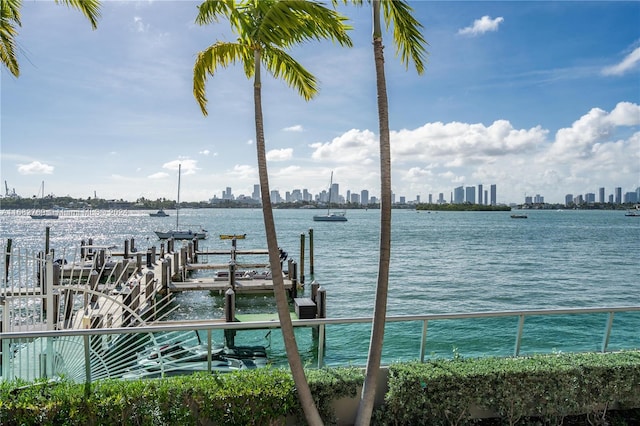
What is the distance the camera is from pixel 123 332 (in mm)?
5445

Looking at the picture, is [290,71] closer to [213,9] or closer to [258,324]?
[213,9]

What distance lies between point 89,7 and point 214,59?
3173 millimetres

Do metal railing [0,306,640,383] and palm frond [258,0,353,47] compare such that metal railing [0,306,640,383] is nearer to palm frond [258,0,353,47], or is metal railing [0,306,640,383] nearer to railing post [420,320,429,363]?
railing post [420,320,429,363]

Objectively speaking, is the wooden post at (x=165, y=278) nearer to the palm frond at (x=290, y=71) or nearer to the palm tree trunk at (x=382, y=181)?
Result: the palm frond at (x=290, y=71)

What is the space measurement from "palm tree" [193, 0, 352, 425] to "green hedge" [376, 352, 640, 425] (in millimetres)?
1218

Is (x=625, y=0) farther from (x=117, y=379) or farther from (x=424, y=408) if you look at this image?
(x=117, y=379)

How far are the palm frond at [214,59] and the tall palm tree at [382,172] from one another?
50.7 inches

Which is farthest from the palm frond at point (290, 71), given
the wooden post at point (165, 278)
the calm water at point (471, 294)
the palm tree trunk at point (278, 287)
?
the wooden post at point (165, 278)

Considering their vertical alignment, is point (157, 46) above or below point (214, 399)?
above

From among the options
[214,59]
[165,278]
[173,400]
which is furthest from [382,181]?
[165,278]

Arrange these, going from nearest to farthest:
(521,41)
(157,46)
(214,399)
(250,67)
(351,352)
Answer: (214,399) → (250,67) → (351,352) → (157,46) → (521,41)

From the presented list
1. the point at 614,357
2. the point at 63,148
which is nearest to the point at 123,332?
the point at 614,357

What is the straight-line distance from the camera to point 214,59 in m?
5.56

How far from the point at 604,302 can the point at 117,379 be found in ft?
99.2
